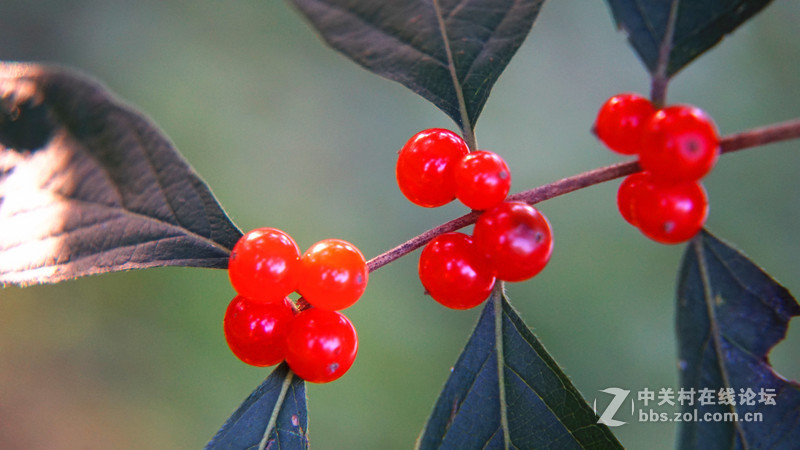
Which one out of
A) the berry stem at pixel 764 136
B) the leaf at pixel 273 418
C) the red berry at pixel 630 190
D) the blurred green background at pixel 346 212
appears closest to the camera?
the berry stem at pixel 764 136

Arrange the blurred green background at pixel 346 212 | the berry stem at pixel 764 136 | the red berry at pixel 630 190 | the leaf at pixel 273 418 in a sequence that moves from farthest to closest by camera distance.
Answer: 1. the blurred green background at pixel 346 212
2. the leaf at pixel 273 418
3. the red berry at pixel 630 190
4. the berry stem at pixel 764 136

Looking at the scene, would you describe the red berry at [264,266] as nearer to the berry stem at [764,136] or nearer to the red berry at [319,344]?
the red berry at [319,344]

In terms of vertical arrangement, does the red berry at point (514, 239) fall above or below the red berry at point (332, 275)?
above

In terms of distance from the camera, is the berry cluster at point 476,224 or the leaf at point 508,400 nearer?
the berry cluster at point 476,224

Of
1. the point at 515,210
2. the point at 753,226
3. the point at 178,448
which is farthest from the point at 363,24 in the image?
the point at 753,226

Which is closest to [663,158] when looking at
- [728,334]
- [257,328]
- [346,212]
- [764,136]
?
[764,136]

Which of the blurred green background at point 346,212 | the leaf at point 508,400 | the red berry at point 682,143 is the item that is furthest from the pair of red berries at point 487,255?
the blurred green background at point 346,212

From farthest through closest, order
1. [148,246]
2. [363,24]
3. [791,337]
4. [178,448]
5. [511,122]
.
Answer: [511,122] < [791,337] < [178,448] < [148,246] < [363,24]

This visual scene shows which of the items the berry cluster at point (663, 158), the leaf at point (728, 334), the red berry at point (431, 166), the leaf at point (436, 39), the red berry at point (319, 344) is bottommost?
the red berry at point (319, 344)

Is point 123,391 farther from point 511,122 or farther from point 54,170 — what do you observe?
point 511,122
